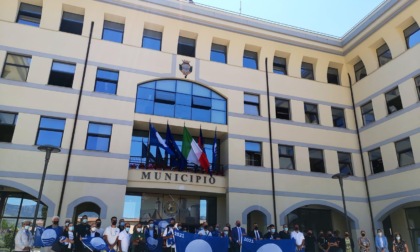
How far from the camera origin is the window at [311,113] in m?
22.7

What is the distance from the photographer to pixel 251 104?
71.2 ft

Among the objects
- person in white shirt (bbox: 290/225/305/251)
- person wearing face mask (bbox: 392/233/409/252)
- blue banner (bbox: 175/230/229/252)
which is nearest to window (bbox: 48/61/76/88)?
blue banner (bbox: 175/230/229/252)

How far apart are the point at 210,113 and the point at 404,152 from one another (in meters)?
11.7

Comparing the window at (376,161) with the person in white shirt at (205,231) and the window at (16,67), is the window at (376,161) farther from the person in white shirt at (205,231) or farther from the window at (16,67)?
the window at (16,67)

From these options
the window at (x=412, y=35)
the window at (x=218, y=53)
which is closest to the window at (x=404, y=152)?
the window at (x=412, y=35)

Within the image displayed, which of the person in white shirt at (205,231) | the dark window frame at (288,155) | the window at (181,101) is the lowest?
the person in white shirt at (205,231)

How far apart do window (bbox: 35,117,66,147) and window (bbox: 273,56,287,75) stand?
1436cm

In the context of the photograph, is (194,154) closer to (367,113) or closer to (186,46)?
(186,46)

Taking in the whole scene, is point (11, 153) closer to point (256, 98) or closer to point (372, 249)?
point (256, 98)

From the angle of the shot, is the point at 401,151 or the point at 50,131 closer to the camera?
the point at 50,131

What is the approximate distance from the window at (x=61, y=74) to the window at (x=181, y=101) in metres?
3.76

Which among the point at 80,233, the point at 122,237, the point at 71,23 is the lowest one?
the point at 122,237

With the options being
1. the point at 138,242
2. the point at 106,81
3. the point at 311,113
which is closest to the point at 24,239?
the point at 138,242

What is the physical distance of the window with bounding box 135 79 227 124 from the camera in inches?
763
